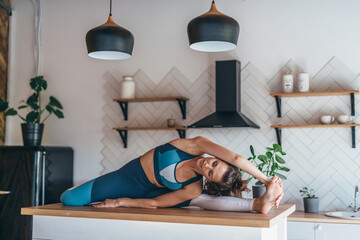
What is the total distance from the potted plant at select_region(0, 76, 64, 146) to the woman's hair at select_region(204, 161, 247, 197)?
2842 mm

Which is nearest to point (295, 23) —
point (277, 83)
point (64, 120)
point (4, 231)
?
point (277, 83)

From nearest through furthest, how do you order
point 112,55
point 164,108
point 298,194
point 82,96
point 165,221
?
1. point 165,221
2. point 112,55
3. point 298,194
4. point 164,108
5. point 82,96

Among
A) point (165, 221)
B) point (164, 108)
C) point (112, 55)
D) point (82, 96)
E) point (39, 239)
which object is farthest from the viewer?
point (82, 96)

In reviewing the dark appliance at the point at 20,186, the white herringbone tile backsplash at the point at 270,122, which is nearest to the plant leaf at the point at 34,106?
the dark appliance at the point at 20,186

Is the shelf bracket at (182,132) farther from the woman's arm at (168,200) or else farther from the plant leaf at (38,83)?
the woman's arm at (168,200)

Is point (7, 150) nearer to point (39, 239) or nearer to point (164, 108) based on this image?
point (164, 108)

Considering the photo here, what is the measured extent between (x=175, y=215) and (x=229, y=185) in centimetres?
38

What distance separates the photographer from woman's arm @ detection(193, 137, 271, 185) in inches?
85.4

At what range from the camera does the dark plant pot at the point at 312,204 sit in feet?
12.8

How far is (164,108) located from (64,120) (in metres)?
1.25

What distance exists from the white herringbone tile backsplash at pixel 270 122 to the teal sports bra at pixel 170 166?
212 cm

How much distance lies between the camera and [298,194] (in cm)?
418

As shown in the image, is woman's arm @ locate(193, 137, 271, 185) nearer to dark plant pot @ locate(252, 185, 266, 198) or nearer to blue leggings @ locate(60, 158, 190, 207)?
blue leggings @ locate(60, 158, 190, 207)

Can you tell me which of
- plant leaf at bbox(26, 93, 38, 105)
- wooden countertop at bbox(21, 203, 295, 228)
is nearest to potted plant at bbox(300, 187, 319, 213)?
wooden countertop at bbox(21, 203, 295, 228)
